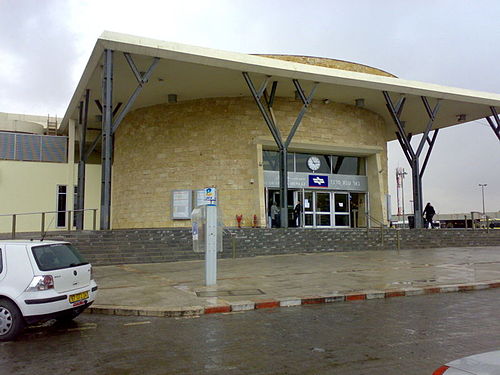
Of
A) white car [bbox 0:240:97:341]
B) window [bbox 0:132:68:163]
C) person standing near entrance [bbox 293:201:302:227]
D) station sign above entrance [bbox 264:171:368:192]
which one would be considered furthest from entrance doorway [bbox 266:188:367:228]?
white car [bbox 0:240:97:341]

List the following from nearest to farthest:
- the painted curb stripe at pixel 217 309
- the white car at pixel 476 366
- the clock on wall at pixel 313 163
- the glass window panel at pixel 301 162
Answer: the white car at pixel 476 366 < the painted curb stripe at pixel 217 309 < the glass window panel at pixel 301 162 < the clock on wall at pixel 313 163

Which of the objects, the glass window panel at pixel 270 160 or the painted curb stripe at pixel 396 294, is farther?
the glass window panel at pixel 270 160

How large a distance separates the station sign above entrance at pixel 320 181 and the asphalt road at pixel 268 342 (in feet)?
57.1

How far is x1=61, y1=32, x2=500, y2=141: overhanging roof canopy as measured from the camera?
1889 centimetres

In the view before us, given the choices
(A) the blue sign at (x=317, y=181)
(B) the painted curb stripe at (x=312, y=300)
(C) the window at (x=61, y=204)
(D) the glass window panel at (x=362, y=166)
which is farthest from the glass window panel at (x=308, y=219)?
(B) the painted curb stripe at (x=312, y=300)

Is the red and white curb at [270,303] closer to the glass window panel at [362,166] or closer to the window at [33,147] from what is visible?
the glass window panel at [362,166]

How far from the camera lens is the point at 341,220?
28.1 meters

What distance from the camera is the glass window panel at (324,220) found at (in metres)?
27.2

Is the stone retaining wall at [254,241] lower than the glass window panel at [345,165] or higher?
lower

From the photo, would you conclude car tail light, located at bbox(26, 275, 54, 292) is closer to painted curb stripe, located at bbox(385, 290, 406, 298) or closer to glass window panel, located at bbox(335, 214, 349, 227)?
painted curb stripe, located at bbox(385, 290, 406, 298)

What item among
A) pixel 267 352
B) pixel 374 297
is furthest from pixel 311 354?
pixel 374 297

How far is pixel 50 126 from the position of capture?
34.7m

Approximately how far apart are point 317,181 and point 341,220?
10.1 ft

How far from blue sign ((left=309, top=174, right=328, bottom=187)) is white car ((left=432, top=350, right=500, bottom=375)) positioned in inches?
948
